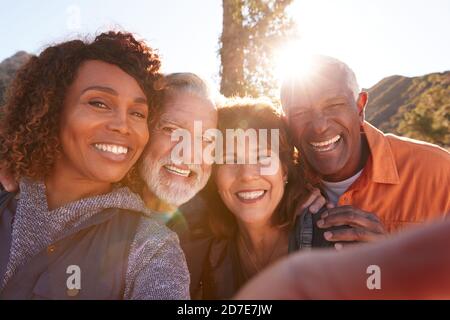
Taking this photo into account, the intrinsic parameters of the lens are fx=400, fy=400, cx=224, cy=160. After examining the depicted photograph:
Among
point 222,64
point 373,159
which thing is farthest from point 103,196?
point 222,64

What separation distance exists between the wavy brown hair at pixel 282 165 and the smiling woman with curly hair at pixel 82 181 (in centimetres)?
66

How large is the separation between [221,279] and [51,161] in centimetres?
135

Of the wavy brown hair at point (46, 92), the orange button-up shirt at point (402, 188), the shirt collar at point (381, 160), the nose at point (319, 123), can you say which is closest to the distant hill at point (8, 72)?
the wavy brown hair at point (46, 92)

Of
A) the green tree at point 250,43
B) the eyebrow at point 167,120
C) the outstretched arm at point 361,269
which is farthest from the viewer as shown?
the green tree at point 250,43

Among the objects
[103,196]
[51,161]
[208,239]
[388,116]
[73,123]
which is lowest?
[208,239]

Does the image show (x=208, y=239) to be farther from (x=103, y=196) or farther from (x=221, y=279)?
(x=103, y=196)

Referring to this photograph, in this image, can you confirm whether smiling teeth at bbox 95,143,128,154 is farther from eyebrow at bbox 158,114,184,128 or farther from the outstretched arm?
the outstretched arm

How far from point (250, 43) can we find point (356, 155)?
351 cm

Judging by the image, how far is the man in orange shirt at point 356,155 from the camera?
312 cm

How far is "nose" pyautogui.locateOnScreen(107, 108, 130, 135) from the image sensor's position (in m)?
2.21

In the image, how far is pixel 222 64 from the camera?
6.18m

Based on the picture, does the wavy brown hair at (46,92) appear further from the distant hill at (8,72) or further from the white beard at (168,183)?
the white beard at (168,183)

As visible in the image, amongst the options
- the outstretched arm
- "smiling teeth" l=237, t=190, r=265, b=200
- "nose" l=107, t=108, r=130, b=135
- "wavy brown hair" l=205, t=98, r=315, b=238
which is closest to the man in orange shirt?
"wavy brown hair" l=205, t=98, r=315, b=238

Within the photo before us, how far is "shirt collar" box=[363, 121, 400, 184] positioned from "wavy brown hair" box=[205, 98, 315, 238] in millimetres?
530
